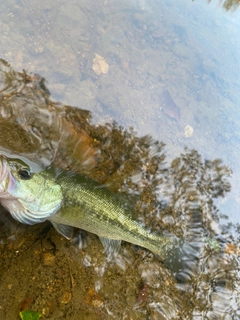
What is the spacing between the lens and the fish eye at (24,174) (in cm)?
256

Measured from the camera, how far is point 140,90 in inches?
187

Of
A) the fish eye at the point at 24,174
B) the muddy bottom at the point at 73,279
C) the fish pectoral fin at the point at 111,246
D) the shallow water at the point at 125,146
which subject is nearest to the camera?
the fish eye at the point at 24,174

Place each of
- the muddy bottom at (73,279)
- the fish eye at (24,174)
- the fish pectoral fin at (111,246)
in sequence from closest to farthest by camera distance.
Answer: the fish eye at (24,174) < the muddy bottom at (73,279) < the fish pectoral fin at (111,246)

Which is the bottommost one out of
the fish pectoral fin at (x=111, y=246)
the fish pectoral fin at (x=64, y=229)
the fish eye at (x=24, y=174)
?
the fish pectoral fin at (x=111, y=246)

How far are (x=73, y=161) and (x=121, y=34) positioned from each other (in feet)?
9.50

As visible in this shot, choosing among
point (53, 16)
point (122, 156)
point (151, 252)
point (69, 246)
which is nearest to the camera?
point (69, 246)

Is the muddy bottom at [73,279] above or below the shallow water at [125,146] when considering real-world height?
below

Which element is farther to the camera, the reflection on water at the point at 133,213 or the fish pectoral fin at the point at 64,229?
the reflection on water at the point at 133,213

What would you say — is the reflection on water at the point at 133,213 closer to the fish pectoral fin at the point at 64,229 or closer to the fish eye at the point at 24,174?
the fish pectoral fin at the point at 64,229

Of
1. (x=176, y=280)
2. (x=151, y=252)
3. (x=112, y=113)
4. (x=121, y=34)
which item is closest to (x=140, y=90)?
(x=112, y=113)

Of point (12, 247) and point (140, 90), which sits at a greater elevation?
point (140, 90)

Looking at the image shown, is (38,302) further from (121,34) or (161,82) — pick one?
(121,34)

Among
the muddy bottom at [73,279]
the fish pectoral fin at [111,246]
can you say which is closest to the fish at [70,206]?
the fish pectoral fin at [111,246]

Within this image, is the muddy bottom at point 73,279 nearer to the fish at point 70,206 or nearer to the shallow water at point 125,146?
the shallow water at point 125,146
